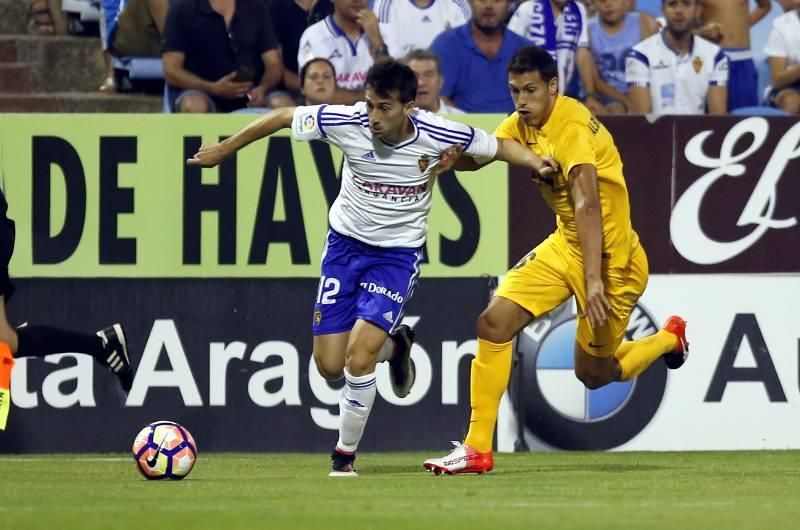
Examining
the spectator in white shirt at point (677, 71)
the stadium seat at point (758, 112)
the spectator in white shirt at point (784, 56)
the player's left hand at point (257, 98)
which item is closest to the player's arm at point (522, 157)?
the stadium seat at point (758, 112)

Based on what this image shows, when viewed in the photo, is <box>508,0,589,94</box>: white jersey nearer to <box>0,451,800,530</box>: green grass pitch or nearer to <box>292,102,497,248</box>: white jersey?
<box>0,451,800,530</box>: green grass pitch

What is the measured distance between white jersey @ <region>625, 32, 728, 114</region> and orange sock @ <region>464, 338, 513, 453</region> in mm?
4419

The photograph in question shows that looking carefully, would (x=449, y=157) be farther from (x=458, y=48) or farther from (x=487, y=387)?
(x=458, y=48)

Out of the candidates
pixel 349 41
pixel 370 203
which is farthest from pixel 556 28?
pixel 370 203

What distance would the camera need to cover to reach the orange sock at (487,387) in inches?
343

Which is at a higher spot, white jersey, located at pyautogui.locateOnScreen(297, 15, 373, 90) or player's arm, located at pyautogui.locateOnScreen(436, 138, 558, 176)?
white jersey, located at pyautogui.locateOnScreen(297, 15, 373, 90)

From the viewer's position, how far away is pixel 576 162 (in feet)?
28.1

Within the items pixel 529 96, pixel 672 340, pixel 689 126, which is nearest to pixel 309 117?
pixel 529 96

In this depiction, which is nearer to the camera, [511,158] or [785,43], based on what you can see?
[511,158]

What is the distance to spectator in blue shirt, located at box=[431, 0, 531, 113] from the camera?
1225cm

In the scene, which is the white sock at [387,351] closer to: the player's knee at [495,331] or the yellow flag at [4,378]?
the player's knee at [495,331]

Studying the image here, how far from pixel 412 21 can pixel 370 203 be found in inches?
166

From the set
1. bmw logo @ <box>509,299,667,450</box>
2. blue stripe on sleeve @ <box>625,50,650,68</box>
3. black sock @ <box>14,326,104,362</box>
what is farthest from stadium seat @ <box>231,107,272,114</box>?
blue stripe on sleeve @ <box>625,50,650,68</box>

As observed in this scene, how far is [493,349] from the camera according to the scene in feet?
28.8
